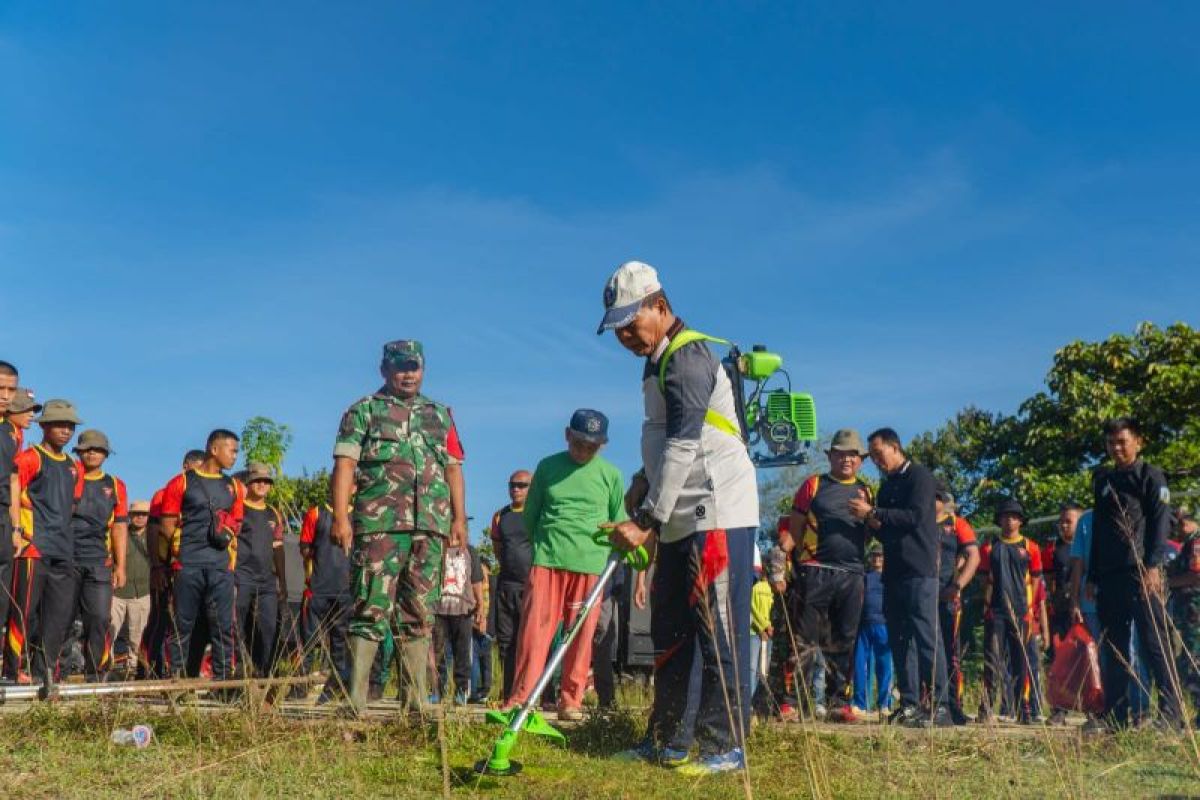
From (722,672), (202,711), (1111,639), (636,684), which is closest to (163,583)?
(202,711)

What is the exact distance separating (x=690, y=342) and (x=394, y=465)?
2.07m

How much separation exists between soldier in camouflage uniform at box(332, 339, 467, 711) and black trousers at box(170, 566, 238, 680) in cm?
299

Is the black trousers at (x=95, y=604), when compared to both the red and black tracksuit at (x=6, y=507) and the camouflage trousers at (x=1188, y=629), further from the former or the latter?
the camouflage trousers at (x=1188, y=629)

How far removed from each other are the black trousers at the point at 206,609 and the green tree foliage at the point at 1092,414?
2324 cm

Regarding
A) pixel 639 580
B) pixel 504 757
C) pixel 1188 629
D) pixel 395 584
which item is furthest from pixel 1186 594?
pixel 504 757

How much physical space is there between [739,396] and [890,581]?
2.40 meters

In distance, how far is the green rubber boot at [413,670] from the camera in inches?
250

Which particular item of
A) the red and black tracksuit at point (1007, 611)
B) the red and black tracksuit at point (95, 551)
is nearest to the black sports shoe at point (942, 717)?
the red and black tracksuit at point (1007, 611)

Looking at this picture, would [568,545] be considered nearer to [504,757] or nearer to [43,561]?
[504,757]

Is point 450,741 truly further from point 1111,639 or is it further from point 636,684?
point 636,684

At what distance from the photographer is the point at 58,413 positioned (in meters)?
9.61

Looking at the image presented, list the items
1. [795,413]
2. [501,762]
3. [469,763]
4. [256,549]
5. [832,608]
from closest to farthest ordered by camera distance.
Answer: [501,762], [469,763], [832,608], [256,549], [795,413]

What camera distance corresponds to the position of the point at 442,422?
24.0 feet

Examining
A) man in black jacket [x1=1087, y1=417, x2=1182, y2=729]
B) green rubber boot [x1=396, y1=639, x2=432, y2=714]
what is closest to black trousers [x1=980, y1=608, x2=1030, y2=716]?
man in black jacket [x1=1087, y1=417, x2=1182, y2=729]
